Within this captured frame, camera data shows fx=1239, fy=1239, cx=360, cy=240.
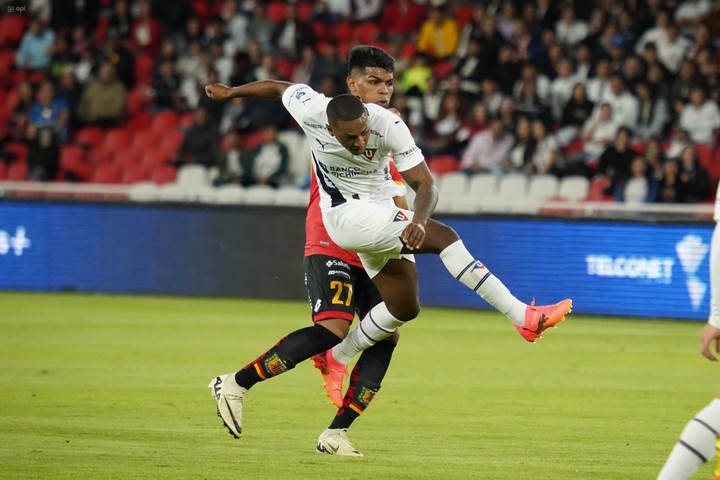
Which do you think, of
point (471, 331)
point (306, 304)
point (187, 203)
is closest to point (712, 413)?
point (471, 331)

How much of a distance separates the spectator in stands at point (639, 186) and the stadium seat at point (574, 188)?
481mm

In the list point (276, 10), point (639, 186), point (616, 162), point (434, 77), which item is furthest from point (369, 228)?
point (276, 10)

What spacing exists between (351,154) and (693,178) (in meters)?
10.1

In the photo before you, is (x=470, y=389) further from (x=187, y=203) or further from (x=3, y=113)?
(x=3, y=113)

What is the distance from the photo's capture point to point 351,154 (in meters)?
6.79

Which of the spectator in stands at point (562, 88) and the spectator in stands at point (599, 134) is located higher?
the spectator in stands at point (562, 88)

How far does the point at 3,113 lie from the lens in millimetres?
21078

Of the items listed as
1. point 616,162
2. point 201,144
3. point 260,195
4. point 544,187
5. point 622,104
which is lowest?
point 260,195

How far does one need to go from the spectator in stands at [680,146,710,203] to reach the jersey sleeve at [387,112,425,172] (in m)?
9.99

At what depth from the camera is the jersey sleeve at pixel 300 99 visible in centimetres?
701

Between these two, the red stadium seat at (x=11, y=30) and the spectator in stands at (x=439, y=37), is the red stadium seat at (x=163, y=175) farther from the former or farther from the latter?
the red stadium seat at (x=11, y=30)

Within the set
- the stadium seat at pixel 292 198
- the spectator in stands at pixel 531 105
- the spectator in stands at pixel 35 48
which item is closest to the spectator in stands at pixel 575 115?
the spectator in stands at pixel 531 105

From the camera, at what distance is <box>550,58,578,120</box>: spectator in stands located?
18.0m

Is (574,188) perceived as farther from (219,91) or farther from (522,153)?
(219,91)
